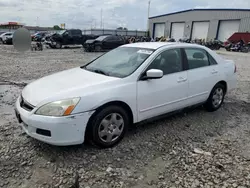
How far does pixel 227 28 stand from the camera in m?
32.3

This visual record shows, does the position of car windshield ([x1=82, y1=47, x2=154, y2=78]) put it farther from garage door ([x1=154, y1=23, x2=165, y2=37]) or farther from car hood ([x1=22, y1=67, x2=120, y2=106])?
garage door ([x1=154, y1=23, x2=165, y2=37])

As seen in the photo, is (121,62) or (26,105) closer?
(26,105)

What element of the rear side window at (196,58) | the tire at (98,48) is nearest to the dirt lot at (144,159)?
the rear side window at (196,58)

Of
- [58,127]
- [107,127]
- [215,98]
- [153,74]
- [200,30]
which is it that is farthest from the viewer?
[200,30]

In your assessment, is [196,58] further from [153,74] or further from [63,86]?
[63,86]

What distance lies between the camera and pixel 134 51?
3947 mm

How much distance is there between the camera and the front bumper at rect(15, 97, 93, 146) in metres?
2.70

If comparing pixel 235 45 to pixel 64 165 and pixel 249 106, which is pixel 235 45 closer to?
pixel 249 106

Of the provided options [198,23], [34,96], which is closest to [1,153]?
[34,96]

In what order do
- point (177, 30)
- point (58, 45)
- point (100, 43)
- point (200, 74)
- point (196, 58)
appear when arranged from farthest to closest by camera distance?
point (177, 30) → point (58, 45) → point (100, 43) → point (196, 58) → point (200, 74)

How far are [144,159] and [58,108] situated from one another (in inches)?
52.3

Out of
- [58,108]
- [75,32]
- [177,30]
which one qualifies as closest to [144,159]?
[58,108]

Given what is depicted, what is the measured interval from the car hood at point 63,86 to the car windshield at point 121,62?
Result: 0.20 meters

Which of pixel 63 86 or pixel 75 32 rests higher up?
pixel 75 32
